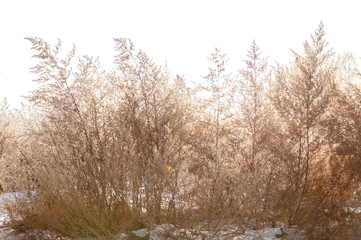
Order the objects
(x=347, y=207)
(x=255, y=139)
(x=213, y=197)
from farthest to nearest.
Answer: (x=255, y=139) < (x=347, y=207) < (x=213, y=197)

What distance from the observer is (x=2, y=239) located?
4684 mm

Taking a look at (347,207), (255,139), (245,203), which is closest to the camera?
(245,203)

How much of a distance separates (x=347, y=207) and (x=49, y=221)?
4.14 metres

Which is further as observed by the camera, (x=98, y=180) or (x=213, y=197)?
(x=98, y=180)

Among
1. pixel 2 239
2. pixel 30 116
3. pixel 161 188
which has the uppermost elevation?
pixel 30 116

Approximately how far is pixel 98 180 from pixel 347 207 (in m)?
3.49

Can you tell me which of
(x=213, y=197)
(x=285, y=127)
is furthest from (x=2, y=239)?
(x=285, y=127)

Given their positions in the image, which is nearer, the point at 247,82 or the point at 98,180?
the point at 98,180

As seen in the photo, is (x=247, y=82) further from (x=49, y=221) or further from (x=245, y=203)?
(x=49, y=221)

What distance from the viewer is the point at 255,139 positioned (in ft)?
18.6

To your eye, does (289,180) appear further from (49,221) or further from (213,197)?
(49,221)

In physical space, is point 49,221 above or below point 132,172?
below

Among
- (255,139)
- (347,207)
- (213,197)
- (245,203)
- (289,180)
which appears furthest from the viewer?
(255,139)

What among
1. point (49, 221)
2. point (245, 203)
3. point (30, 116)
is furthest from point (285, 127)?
point (30, 116)
